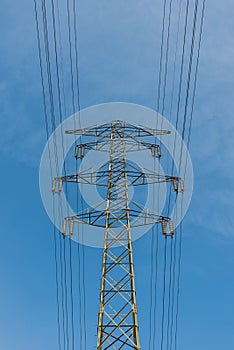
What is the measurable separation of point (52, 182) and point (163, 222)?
5.85 meters

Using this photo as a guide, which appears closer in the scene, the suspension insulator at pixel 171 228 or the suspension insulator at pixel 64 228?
the suspension insulator at pixel 171 228

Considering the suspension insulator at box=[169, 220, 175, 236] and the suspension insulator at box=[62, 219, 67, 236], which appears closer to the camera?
the suspension insulator at box=[169, 220, 175, 236]

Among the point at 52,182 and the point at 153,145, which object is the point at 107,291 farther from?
the point at 153,145

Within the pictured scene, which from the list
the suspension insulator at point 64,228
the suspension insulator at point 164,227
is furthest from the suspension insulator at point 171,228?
the suspension insulator at point 64,228

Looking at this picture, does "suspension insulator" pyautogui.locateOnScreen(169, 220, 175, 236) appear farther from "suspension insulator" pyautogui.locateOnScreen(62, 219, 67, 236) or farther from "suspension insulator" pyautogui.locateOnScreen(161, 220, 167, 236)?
"suspension insulator" pyautogui.locateOnScreen(62, 219, 67, 236)

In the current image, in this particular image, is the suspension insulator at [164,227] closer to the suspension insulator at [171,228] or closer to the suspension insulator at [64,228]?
the suspension insulator at [171,228]

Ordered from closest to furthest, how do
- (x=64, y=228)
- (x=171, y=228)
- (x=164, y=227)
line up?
1. (x=171, y=228)
2. (x=164, y=227)
3. (x=64, y=228)

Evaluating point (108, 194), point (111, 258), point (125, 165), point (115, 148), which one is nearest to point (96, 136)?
point (115, 148)

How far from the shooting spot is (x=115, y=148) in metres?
21.4

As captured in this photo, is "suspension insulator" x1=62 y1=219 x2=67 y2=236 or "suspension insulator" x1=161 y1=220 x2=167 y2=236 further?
"suspension insulator" x1=62 y1=219 x2=67 y2=236

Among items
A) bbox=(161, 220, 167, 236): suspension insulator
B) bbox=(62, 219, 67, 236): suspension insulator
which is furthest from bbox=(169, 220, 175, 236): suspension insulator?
bbox=(62, 219, 67, 236): suspension insulator

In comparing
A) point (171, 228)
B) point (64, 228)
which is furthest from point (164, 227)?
point (64, 228)

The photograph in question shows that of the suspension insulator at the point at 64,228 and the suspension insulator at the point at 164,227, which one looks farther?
the suspension insulator at the point at 64,228

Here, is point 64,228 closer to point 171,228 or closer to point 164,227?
point 164,227
